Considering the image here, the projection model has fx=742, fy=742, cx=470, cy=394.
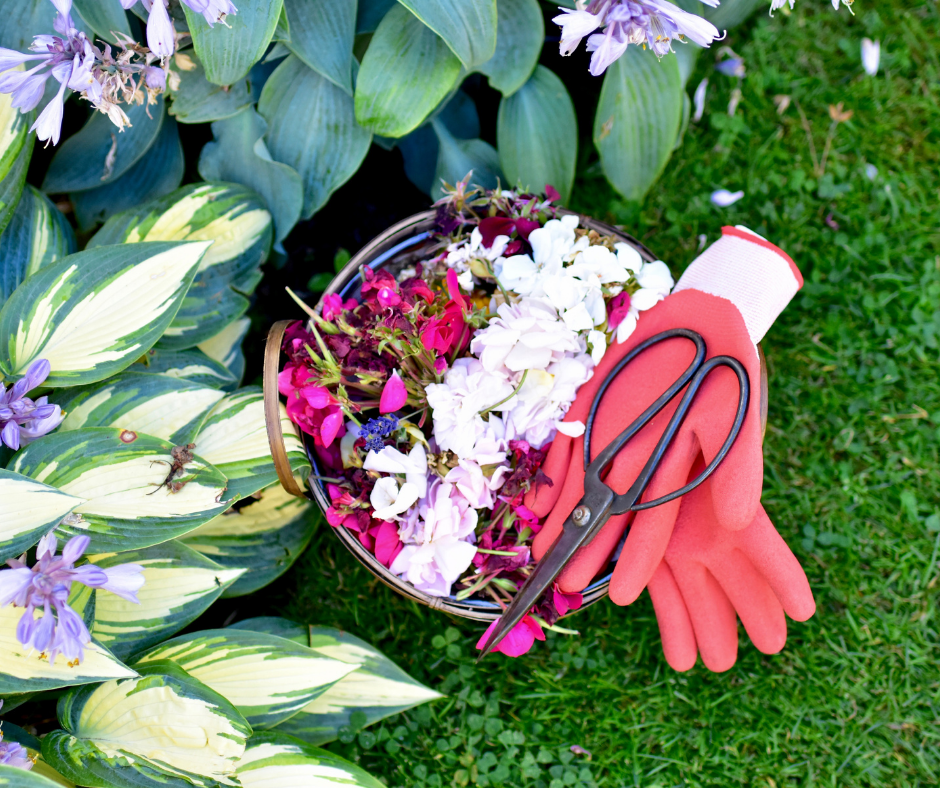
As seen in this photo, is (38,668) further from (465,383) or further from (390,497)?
(465,383)

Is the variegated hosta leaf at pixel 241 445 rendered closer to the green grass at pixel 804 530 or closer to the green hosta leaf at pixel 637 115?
the green grass at pixel 804 530

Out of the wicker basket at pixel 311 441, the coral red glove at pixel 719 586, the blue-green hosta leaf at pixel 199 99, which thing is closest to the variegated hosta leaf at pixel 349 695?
the wicker basket at pixel 311 441

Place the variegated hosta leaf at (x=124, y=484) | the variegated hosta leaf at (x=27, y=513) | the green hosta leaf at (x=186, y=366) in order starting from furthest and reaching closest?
the green hosta leaf at (x=186, y=366)
the variegated hosta leaf at (x=124, y=484)
the variegated hosta leaf at (x=27, y=513)

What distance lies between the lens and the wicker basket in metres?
0.93

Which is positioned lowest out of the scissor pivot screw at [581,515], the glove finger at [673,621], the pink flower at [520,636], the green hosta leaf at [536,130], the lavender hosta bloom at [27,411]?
the glove finger at [673,621]

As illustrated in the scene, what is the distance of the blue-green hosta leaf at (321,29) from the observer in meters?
1.05

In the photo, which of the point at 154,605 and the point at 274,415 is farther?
the point at 154,605

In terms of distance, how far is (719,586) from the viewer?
3.45ft

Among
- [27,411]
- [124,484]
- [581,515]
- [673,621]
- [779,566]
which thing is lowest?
[673,621]

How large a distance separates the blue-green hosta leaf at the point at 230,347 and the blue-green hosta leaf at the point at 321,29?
1.41ft

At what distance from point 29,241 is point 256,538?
56cm

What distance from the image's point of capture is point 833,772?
1210 millimetres

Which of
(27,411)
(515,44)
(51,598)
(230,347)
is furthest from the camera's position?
(230,347)

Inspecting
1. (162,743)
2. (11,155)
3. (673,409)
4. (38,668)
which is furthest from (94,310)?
(673,409)
